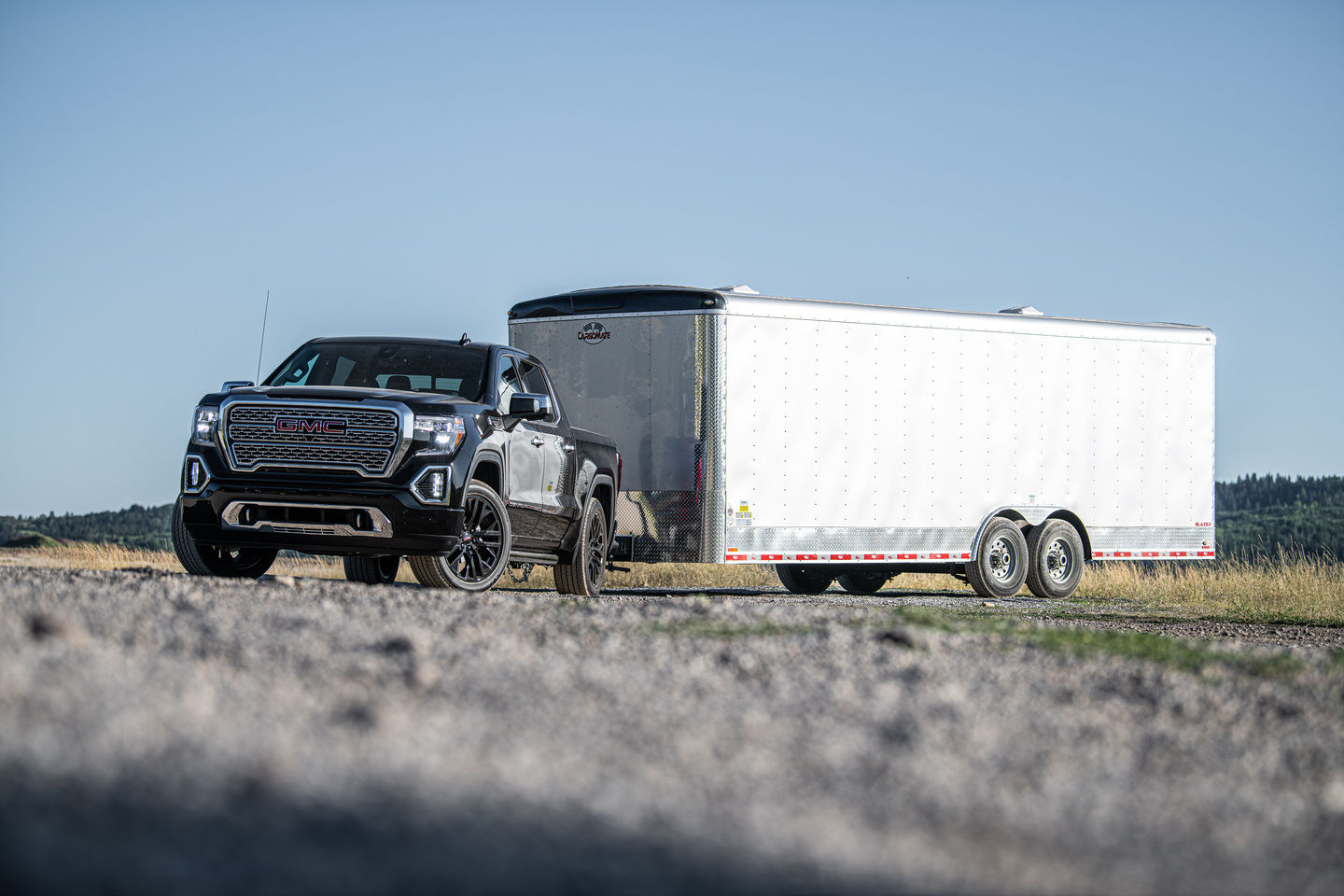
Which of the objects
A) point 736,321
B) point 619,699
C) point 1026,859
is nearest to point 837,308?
point 736,321

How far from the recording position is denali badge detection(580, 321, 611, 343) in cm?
1684

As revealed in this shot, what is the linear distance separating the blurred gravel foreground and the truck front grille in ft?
12.4

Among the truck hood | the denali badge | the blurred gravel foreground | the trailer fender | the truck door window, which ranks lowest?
the blurred gravel foreground

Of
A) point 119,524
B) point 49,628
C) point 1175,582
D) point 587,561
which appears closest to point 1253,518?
point 119,524

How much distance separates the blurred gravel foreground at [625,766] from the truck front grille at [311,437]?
377 cm

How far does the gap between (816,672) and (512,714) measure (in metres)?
1.85

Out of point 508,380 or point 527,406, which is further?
point 508,380

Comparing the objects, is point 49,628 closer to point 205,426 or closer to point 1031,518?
point 205,426

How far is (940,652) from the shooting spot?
7.45 m

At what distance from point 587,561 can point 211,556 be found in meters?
3.44

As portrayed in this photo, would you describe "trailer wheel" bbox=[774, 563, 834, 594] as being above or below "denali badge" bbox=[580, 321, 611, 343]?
below

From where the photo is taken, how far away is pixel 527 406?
12070 millimetres

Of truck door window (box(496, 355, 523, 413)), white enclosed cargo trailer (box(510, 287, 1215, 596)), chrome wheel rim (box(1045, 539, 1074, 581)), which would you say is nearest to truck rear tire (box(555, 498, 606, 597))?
truck door window (box(496, 355, 523, 413))

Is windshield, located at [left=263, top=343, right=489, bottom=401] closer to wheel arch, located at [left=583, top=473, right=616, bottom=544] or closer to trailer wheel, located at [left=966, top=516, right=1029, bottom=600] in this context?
wheel arch, located at [left=583, top=473, right=616, bottom=544]
